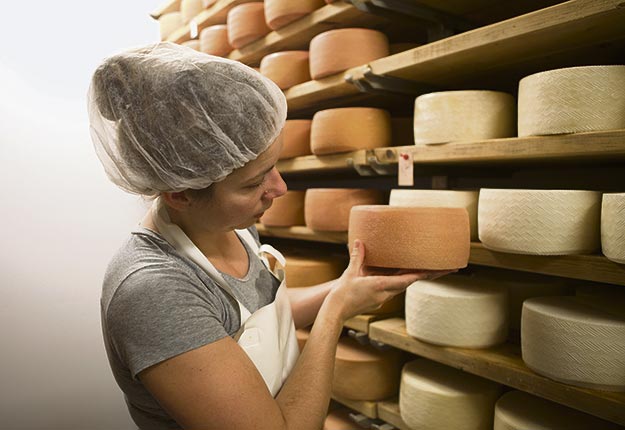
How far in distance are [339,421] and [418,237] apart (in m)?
1.17

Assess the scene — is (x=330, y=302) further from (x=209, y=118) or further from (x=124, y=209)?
(x=124, y=209)

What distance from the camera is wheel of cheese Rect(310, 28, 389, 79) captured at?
5.69 feet

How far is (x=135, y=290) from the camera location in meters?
0.90

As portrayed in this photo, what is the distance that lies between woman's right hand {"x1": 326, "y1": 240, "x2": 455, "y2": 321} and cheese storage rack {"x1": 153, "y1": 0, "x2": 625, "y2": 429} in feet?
1.11

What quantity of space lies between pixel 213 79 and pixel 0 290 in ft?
7.59

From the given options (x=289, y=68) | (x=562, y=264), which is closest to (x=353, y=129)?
(x=289, y=68)

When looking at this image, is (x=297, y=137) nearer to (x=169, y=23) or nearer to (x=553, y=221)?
(x=553, y=221)

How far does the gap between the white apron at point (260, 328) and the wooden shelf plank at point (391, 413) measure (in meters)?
0.67

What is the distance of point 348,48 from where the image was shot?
68.5 inches

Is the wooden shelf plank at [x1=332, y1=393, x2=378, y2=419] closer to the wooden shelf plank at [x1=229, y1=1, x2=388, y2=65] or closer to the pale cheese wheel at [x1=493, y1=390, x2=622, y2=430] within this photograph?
the pale cheese wheel at [x1=493, y1=390, x2=622, y2=430]

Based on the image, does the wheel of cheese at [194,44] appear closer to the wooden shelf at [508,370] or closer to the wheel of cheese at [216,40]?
the wheel of cheese at [216,40]

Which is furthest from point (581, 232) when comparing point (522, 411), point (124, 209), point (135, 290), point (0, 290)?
point (0, 290)

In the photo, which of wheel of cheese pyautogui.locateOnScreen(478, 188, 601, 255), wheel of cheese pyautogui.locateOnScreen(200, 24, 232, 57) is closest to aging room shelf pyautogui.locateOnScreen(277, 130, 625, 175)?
wheel of cheese pyautogui.locateOnScreen(478, 188, 601, 255)

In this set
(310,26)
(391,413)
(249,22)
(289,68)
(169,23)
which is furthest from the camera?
(169,23)
